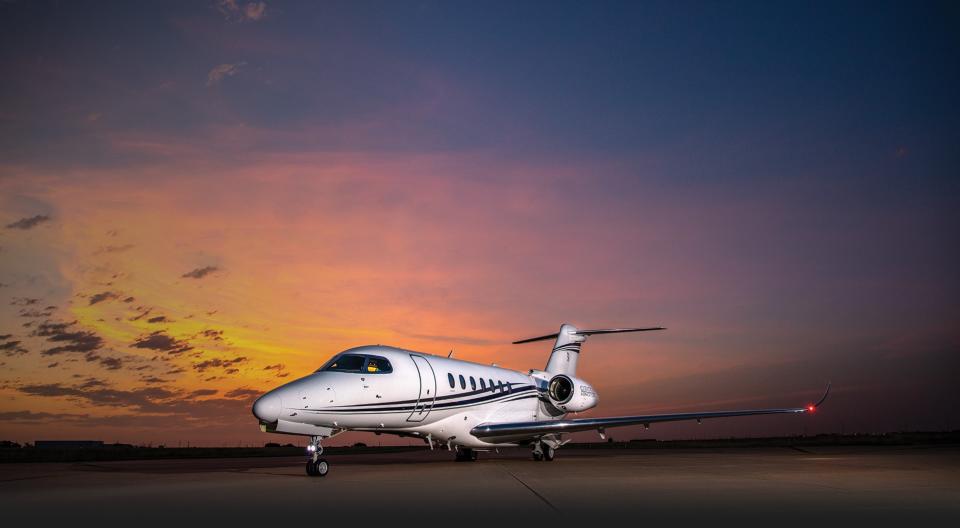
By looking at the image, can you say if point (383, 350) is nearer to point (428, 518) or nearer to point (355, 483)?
point (355, 483)

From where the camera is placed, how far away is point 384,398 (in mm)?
20109

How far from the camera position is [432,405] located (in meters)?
22.1

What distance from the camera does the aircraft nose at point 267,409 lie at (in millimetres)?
16953

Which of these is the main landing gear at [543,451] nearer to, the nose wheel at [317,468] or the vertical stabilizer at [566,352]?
the vertical stabilizer at [566,352]

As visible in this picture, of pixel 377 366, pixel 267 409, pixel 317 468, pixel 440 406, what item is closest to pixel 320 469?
pixel 317 468

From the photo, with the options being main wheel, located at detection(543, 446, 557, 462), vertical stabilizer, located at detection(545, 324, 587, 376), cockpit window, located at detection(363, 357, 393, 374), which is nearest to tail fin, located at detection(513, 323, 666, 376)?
vertical stabilizer, located at detection(545, 324, 587, 376)

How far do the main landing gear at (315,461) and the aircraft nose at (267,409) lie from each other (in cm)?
125

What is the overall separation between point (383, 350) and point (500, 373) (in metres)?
7.06

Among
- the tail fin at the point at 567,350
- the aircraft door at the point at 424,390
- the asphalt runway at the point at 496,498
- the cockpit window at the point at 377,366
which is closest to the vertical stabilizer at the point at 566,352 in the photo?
the tail fin at the point at 567,350

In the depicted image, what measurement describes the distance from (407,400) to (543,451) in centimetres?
688

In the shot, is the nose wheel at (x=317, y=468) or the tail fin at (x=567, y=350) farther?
the tail fin at (x=567, y=350)

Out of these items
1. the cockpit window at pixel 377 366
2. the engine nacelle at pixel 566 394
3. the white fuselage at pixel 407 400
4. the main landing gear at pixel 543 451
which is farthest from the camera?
the engine nacelle at pixel 566 394

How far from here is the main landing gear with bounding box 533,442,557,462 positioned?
25.6 meters

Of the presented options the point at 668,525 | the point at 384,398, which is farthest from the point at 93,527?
the point at 384,398
